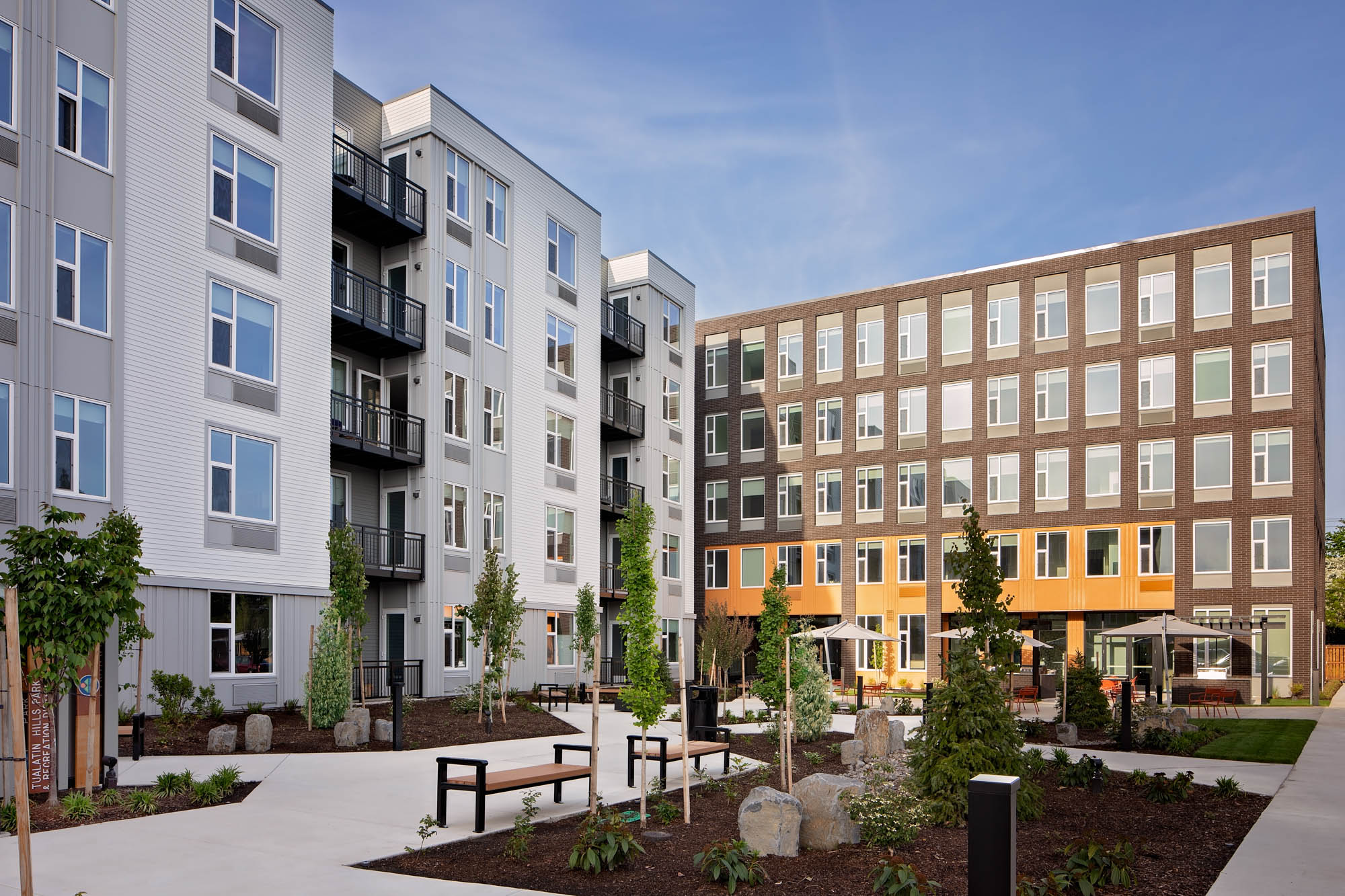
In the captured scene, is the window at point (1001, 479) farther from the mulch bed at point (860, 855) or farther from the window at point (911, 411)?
the mulch bed at point (860, 855)

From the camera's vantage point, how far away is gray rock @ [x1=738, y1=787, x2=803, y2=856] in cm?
930

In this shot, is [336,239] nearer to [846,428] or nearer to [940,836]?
[940,836]

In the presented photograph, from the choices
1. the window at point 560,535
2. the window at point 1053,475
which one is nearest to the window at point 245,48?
the window at point 560,535

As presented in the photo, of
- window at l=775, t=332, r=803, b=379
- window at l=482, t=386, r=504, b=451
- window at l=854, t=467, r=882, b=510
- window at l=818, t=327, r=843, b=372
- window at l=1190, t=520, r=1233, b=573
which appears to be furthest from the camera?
window at l=775, t=332, r=803, b=379

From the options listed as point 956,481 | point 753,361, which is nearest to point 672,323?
point 753,361

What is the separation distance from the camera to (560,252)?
3600 cm

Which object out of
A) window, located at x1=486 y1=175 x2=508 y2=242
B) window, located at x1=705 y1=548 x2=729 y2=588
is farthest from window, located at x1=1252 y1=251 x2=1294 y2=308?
window, located at x1=486 y1=175 x2=508 y2=242

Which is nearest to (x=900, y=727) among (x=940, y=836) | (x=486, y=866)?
(x=940, y=836)

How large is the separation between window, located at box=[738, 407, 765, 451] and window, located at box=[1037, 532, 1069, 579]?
46.6 feet

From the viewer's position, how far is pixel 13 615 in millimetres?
6750

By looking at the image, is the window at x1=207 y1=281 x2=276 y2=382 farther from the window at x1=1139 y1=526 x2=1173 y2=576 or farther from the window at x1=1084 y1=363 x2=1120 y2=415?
the window at x1=1139 y1=526 x2=1173 y2=576

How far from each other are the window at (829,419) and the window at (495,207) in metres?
21.8

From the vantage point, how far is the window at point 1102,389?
42531 mm

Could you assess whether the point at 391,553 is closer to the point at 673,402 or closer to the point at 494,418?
the point at 494,418
